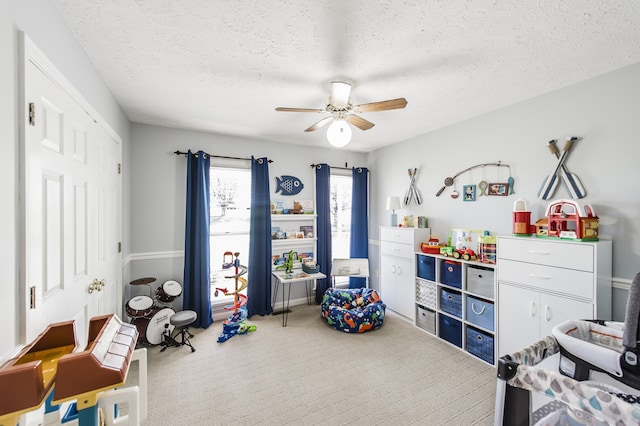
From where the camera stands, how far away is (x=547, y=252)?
2107mm

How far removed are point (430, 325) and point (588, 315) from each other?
1.53 m

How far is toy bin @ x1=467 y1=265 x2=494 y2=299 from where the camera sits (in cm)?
255

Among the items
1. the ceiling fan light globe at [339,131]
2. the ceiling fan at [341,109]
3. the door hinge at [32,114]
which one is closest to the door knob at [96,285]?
the door hinge at [32,114]

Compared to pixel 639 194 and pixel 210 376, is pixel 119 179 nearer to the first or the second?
pixel 210 376

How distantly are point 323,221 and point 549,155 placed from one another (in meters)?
2.81

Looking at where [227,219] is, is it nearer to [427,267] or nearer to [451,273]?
[427,267]

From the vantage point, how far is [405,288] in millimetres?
3510

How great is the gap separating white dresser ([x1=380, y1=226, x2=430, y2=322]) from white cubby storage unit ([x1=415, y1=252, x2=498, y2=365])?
0.11m

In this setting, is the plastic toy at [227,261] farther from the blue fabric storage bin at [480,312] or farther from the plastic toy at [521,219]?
the plastic toy at [521,219]

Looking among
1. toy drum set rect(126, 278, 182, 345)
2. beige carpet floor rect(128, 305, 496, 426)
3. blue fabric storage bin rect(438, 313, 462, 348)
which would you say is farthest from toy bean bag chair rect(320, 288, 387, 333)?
toy drum set rect(126, 278, 182, 345)

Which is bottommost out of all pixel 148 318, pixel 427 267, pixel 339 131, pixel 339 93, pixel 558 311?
pixel 148 318

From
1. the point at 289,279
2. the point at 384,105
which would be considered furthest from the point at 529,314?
the point at 289,279

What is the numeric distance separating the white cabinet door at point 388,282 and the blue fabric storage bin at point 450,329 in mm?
725

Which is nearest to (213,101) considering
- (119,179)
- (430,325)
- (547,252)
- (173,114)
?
(173,114)
